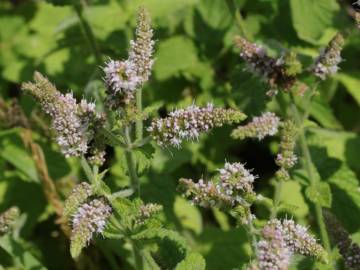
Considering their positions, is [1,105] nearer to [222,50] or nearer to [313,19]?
[222,50]

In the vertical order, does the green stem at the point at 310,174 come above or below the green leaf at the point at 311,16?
below

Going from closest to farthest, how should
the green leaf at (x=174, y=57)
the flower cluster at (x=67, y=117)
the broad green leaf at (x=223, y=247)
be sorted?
the flower cluster at (x=67, y=117)
the broad green leaf at (x=223, y=247)
the green leaf at (x=174, y=57)

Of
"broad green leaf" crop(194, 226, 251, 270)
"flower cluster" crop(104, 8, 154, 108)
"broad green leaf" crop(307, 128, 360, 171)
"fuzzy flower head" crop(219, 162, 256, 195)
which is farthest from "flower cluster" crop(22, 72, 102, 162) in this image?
"broad green leaf" crop(307, 128, 360, 171)

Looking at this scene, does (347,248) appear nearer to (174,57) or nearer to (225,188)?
(225,188)

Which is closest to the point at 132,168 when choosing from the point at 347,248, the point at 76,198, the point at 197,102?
the point at 76,198

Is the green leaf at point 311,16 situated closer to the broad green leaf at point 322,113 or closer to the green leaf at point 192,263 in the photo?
the broad green leaf at point 322,113

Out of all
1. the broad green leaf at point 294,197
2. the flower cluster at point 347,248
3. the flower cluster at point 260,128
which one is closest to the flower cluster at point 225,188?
the flower cluster at point 260,128
